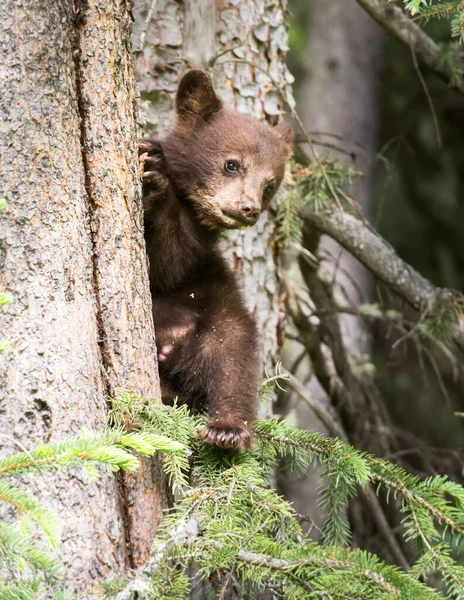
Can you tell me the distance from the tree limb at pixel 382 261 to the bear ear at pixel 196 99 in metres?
0.94

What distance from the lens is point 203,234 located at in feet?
12.8

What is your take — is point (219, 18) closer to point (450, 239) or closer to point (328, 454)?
point (328, 454)

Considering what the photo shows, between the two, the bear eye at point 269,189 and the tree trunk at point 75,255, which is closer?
the tree trunk at point 75,255

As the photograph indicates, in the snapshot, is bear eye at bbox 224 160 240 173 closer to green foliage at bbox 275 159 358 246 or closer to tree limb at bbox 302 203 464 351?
green foliage at bbox 275 159 358 246

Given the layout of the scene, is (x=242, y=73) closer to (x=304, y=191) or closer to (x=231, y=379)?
(x=304, y=191)

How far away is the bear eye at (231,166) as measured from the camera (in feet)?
13.0

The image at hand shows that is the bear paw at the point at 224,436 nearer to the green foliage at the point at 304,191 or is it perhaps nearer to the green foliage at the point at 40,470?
the green foliage at the point at 40,470

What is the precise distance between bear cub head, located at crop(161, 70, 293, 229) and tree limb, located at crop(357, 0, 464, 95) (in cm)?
103

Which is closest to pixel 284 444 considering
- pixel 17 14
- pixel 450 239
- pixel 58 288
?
pixel 58 288

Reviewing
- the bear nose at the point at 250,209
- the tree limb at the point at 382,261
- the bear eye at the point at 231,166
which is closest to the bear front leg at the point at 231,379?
the bear nose at the point at 250,209

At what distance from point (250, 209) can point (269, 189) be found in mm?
488

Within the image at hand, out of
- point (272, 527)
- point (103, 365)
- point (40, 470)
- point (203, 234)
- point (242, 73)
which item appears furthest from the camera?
point (242, 73)

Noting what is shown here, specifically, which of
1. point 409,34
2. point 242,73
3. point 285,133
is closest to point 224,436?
point 285,133

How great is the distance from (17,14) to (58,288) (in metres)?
0.84
